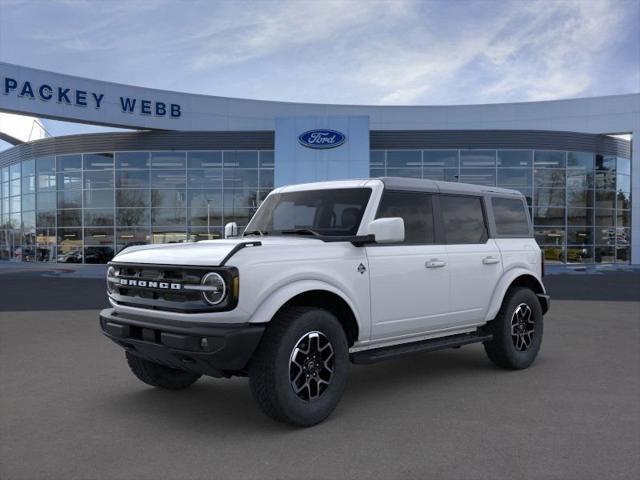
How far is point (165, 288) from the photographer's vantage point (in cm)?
438

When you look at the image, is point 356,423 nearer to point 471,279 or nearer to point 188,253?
point 188,253

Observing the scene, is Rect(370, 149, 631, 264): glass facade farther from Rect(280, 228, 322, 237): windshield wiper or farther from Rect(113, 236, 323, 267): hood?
Rect(113, 236, 323, 267): hood

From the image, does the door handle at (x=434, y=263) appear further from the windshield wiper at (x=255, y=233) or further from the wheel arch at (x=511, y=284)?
the windshield wiper at (x=255, y=233)

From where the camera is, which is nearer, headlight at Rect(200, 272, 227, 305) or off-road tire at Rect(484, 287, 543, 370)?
headlight at Rect(200, 272, 227, 305)

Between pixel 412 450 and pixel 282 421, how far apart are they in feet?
3.25

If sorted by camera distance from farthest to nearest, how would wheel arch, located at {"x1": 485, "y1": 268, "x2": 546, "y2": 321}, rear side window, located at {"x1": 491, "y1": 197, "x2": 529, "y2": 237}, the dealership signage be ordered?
the dealership signage < rear side window, located at {"x1": 491, "y1": 197, "x2": 529, "y2": 237} < wheel arch, located at {"x1": 485, "y1": 268, "x2": 546, "y2": 321}

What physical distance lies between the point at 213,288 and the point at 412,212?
230cm

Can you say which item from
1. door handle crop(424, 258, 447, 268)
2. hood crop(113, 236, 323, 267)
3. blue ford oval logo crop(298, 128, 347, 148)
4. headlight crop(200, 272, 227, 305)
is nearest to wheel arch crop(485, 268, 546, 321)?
door handle crop(424, 258, 447, 268)

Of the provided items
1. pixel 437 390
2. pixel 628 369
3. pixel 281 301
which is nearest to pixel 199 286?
pixel 281 301

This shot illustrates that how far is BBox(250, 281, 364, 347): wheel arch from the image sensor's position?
4.14 metres

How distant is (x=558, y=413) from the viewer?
4.64m

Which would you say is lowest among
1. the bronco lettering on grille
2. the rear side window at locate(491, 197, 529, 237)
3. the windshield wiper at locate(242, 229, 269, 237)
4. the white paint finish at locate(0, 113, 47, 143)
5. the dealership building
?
the bronco lettering on grille

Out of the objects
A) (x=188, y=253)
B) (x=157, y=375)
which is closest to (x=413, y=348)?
(x=188, y=253)

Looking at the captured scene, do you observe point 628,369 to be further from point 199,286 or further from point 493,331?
point 199,286
